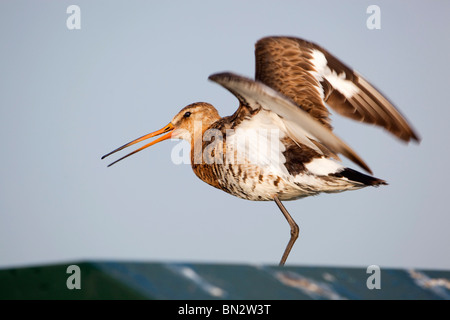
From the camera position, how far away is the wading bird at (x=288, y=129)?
21.2 feet

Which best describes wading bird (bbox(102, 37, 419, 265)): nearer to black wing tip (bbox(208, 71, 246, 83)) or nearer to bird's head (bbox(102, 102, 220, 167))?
bird's head (bbox(102, 102, 220, 167))

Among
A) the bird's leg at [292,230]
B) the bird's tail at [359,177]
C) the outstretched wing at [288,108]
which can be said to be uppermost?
the outstretched wing at [288,108]

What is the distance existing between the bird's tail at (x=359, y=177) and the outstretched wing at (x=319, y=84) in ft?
2.25

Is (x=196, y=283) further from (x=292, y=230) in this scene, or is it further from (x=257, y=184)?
(x=292, y=230)

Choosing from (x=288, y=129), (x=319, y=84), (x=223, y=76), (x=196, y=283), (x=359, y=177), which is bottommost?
(x=196, y=283)

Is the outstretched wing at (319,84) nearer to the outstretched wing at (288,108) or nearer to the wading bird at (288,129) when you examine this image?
the wading bird at (288,129)

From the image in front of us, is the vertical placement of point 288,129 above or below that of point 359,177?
above

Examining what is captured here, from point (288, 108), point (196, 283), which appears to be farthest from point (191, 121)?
point (196, 283)

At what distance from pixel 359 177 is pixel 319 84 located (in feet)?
4.42

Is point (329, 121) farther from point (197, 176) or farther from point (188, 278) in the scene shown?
point (188, 278)

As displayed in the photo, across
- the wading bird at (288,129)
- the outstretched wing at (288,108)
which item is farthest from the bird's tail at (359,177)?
the outstretched wing at (288,108)

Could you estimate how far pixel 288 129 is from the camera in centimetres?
650
